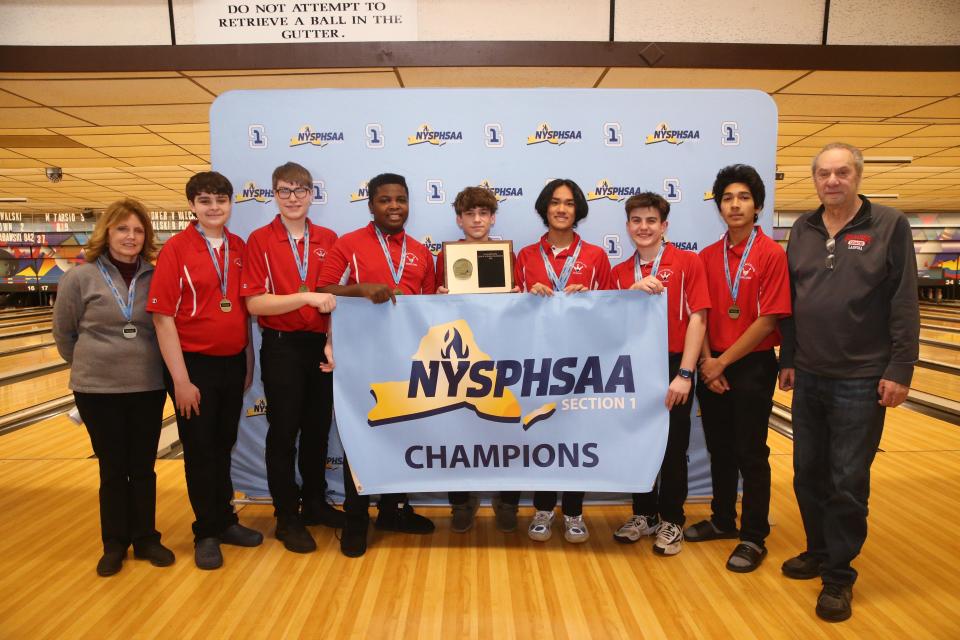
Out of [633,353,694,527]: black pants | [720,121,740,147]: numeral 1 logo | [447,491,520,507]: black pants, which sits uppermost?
[720,121,740,147]: numeral 1 logo

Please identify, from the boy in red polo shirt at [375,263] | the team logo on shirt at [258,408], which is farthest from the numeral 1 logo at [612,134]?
the team logo on shirt at [258,408]

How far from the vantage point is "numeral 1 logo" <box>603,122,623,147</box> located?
320cm

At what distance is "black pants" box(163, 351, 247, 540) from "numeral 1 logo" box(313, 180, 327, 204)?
970 mm

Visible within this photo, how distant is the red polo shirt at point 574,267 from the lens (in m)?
2.81

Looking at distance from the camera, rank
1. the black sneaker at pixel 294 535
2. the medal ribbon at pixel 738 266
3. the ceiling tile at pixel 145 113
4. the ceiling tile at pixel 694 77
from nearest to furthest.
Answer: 1. the medal ribbon at pixel 738 266
2. the black sneaker at pixel 294 535
3. the ceiling tile at pixel 694 77
4. the ceiling tile at pixel 145 113

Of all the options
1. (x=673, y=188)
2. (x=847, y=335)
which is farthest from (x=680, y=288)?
(x=673, y=188)

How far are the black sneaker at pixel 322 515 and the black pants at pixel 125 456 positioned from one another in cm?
67

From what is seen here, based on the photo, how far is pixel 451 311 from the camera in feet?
8.85

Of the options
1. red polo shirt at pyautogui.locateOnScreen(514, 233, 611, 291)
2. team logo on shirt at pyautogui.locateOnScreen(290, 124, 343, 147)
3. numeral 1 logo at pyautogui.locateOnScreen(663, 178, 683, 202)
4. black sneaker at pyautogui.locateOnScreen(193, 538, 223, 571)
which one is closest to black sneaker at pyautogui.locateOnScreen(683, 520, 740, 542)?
red polo shirt at pyautogui.locateOnScreen(514, 233, 611, 291)

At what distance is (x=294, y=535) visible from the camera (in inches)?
113

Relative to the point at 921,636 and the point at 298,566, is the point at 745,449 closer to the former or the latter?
the point at 921,636

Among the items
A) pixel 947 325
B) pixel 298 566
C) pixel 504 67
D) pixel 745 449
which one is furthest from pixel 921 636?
pixel 947 325

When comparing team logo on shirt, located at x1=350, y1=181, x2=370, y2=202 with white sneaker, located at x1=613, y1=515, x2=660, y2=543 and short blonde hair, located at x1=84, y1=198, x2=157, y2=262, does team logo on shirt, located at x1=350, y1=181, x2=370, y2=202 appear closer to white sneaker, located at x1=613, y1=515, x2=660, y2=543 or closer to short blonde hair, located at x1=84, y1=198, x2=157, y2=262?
short blonde hair, located at x1=84, y1=198, x2=157, y2=262

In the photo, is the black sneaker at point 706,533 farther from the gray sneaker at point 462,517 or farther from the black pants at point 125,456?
the black pants at point 125,456
